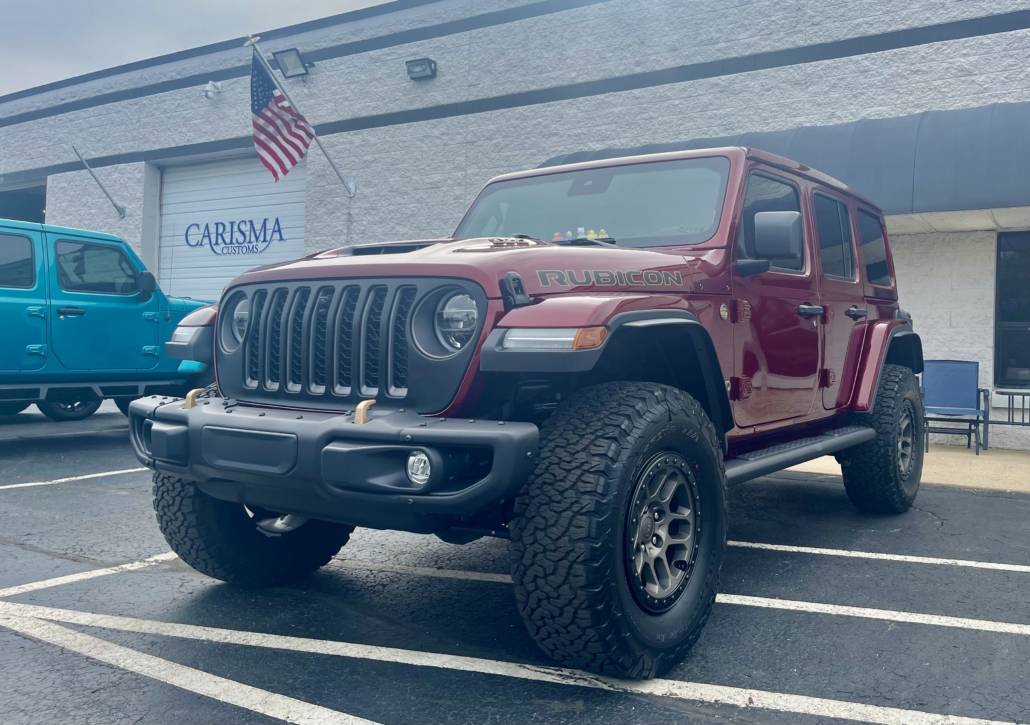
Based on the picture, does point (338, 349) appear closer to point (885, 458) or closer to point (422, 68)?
point (885, 458)

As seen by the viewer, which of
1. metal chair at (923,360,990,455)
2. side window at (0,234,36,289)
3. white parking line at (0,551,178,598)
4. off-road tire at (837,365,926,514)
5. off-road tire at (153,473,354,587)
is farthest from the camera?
metal chair at (923,360,990,455)

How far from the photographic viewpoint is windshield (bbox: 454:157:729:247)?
4129mm

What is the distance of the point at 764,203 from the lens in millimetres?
4426

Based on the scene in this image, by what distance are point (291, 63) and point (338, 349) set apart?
14.4m

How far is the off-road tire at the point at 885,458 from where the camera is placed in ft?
18.0

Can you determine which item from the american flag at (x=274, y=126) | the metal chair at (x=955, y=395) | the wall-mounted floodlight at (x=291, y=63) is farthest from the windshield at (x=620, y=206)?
the wall-mounted floodlight at (x=291, y=63)

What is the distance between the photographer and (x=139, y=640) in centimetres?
331

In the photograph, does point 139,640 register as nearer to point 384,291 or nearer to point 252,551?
point 252,551

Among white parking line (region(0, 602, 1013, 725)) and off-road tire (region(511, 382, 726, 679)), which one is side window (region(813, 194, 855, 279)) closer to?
off-road tire (region(511, 382, 726, 679))

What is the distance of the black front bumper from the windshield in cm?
170

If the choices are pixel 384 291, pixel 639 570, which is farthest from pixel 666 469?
pixel 384 291

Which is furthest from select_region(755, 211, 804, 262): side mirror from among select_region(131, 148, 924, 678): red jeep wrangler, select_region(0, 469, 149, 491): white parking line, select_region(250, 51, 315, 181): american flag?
select_region(250, 51, 315, 181): american flag

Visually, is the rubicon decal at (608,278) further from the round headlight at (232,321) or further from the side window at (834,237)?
the side window at (834,237)

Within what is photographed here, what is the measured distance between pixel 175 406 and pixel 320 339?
2.11 feet
